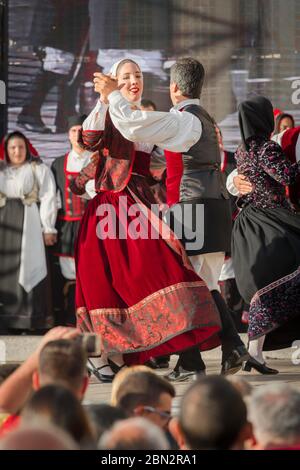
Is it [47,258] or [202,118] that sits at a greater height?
[202,118]

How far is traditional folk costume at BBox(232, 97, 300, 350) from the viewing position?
19.8 feet

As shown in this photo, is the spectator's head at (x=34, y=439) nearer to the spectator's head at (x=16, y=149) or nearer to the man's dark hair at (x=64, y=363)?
the man's dark hair at (x=64, y=363)

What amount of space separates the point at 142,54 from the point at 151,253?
284 centimetres

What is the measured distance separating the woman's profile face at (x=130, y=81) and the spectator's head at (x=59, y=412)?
11.3 ft

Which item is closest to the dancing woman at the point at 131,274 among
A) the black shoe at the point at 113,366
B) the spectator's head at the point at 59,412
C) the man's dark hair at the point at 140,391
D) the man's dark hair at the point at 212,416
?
the black shoe at the point at 113,366

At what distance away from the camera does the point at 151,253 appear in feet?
19.2

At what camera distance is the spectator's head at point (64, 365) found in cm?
318

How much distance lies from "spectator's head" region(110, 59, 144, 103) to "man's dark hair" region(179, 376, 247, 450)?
3395 mm

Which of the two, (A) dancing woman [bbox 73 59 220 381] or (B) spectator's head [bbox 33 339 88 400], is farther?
(A) dancing woman [bbox 73 59 220 381]

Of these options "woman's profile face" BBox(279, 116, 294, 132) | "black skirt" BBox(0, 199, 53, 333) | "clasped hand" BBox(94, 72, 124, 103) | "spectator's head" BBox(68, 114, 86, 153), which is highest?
"clasped hand" BBox(94, 72, 124, 103)

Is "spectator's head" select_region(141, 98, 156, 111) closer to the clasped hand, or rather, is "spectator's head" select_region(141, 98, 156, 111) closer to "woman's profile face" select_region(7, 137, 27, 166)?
"woman's profile face" select_region(7, 137, 27, 166)

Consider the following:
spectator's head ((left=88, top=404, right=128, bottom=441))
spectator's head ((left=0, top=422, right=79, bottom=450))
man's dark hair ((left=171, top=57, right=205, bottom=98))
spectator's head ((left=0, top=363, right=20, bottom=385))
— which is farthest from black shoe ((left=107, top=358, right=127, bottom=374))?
spectator's head ((left=0, top=422, right=79, bottom=450))
